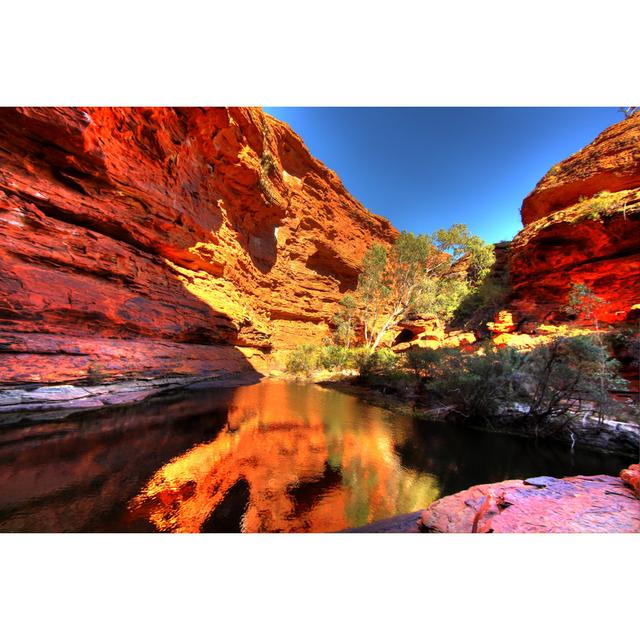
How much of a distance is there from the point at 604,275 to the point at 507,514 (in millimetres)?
18569

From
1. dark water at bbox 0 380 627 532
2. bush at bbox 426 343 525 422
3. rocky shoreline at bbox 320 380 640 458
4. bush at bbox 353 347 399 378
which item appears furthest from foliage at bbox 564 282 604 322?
bush at bbox 353 347 399 378

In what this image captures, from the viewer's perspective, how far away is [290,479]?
3.82m

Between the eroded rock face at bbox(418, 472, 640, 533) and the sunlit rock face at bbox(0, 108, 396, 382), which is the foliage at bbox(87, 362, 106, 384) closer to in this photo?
the sunlit rock face at bbox(0, 108, 396, 382)

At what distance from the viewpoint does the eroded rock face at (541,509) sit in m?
2.23

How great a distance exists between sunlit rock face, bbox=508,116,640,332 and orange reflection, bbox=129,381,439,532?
15079 mm

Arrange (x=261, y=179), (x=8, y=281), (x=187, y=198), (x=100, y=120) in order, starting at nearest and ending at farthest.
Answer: (x=8, y=281)
(x=100, y=120)
(x=187, y=198)
(x=261, y=179)

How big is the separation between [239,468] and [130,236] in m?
11.4

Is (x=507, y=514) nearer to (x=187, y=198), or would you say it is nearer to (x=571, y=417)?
(x=571, y=417)

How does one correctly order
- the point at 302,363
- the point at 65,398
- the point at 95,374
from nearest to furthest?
the point at 65,398
the point at 95,374
the point at 302,363

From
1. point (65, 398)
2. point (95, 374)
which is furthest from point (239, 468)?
point (95, 374)

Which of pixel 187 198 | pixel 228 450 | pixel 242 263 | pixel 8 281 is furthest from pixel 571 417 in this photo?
pixel 242 263

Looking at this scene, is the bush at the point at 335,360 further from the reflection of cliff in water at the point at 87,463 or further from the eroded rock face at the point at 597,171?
the eroded rock face at the point at 597,171

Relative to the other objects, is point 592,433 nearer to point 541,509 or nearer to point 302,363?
point 541,509

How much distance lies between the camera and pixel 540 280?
54.5 ft
